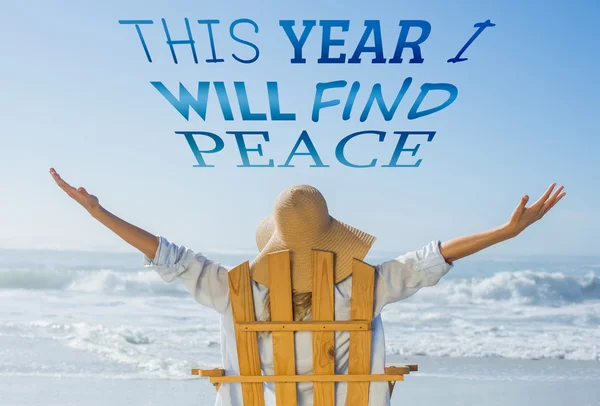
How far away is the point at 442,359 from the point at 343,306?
5703 millimetres

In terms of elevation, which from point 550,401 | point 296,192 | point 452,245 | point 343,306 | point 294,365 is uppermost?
point 296,192

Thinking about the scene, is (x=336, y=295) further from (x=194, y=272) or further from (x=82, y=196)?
(x=82, y=196)

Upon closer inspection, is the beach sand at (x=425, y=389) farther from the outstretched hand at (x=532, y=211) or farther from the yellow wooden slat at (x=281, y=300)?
the outstretched hand at (x=532, y=211)

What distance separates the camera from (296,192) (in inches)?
102

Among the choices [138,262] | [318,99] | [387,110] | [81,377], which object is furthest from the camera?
[138,262]

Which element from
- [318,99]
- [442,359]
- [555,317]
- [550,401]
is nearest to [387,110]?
[318,99]

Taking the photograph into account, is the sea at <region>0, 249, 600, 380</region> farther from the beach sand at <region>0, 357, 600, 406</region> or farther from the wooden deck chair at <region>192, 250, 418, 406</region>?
the wooden deck chair at <region>192, 250, 418, 406</region>

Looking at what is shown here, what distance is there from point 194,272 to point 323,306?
1.36ft

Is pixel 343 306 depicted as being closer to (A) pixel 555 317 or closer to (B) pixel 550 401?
(B) pixel 550 401

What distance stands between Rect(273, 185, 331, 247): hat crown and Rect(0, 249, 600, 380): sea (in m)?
4.78

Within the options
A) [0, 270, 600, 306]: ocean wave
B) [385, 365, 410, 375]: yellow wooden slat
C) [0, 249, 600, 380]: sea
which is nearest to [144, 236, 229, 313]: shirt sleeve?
[385, 365, 410, 375]: yellow wooden slat

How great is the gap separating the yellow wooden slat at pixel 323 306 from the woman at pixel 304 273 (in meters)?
0.03

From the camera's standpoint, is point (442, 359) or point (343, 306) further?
point (442, 359)

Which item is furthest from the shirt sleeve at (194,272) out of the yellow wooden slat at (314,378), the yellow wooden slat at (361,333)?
the yellow wooden slat at (361,333)
